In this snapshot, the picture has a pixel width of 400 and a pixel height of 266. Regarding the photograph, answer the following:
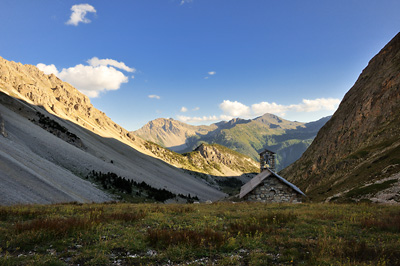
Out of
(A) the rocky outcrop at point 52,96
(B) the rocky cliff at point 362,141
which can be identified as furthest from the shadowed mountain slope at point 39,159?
(B) the rocky cliff at point 362,141

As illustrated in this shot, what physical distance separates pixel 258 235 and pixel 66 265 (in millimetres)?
7411

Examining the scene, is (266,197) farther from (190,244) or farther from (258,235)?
(190,244)

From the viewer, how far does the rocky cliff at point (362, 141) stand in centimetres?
3503

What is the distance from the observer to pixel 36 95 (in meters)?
92.8

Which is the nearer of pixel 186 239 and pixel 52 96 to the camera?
pixel 186 239

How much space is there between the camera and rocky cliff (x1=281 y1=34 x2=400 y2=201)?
1379 inches

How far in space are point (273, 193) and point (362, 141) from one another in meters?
42.9

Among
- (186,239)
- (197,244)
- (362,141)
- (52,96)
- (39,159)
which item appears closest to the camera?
(197,244)

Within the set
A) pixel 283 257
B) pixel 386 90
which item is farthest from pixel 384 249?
pixel 386 90

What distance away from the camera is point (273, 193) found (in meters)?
25.9

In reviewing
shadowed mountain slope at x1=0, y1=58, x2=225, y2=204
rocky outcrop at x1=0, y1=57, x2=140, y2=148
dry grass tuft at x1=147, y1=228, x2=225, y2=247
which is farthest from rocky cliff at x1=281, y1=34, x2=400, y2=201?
rocky outcrop at x1=0, y1=57, x2=140, y2=148

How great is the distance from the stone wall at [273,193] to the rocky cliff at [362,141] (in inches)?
383

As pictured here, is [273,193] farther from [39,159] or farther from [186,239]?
[39,159]

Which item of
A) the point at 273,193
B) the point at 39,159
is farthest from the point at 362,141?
the point at 39,159
